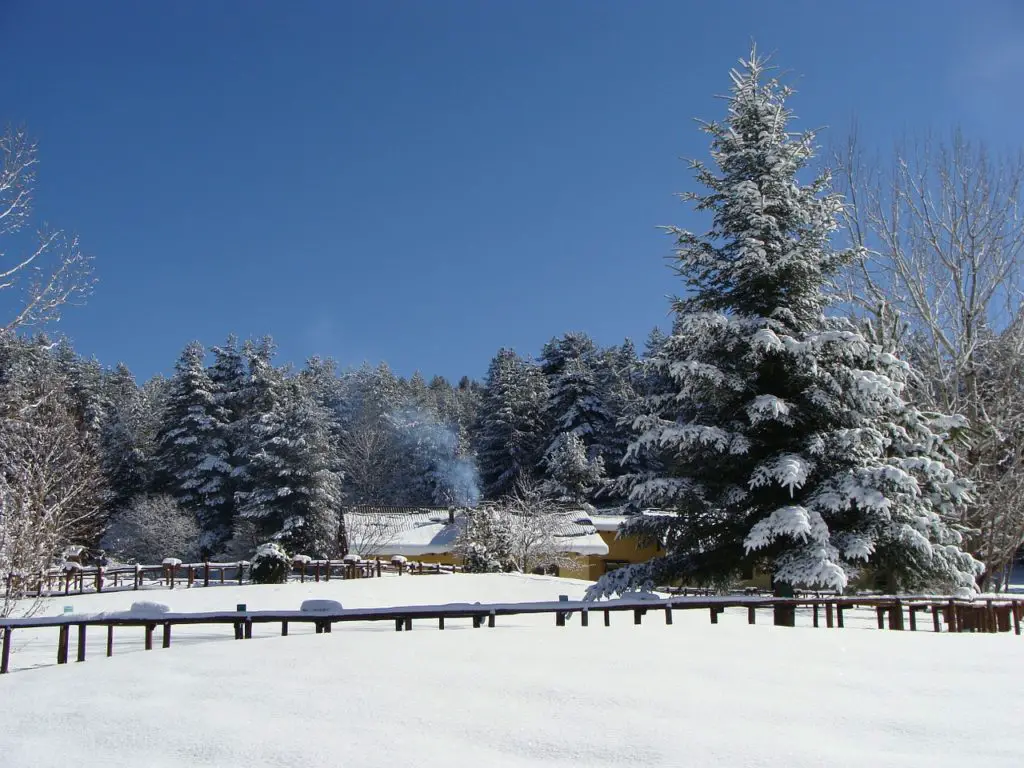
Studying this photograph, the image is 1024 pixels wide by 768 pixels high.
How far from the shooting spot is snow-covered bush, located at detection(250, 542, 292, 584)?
35.5 meters

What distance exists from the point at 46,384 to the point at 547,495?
30.2m

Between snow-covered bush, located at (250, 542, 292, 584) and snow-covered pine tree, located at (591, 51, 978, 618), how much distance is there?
2129 centimetres

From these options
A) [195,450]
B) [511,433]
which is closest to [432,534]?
[511,433]

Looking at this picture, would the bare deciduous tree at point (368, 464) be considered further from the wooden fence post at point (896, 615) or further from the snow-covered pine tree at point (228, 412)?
the wooden fence post at point (896, 615)

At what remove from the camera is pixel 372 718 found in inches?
267

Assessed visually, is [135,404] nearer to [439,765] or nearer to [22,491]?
[22,491]

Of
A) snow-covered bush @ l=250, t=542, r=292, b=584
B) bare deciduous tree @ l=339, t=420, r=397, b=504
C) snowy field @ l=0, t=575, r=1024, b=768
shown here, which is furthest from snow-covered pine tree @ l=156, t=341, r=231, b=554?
snowy field @ l=0, t=575, r=1024, b=768

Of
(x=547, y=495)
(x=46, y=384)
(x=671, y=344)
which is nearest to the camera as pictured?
(x=671, y=344)

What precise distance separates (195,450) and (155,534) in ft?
31.5

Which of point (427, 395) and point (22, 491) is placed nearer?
point (22, 491)

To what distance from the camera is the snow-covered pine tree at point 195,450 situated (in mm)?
55250

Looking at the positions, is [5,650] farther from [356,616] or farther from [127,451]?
Answer: [127,451]

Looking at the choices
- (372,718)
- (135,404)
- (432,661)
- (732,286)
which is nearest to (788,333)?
(732,286)

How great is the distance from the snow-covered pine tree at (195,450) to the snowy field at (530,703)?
47.1 m
